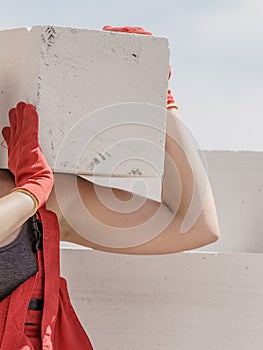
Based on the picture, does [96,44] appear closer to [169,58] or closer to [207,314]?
[169,58]

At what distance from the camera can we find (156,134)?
2035 millimetres

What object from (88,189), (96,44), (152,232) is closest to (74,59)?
(96,44)

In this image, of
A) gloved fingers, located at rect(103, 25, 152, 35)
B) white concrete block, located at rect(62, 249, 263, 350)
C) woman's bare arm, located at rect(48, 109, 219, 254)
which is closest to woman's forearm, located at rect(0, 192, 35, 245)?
woman's bare arm, located at rect(48, 109, 219, 254)

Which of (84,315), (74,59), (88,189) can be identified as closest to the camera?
(74,59)

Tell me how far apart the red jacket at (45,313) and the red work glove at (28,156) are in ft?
0.55

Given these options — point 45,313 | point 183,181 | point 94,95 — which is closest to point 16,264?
point 45,313

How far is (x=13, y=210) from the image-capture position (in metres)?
Result: 1.84

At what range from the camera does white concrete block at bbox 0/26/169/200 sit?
1.97 m

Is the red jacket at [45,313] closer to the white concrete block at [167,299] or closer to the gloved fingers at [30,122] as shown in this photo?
the gloved fingers at [30,122]

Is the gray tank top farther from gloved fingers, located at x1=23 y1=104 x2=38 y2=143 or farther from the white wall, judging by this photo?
the white wall

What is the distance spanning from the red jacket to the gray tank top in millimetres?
16

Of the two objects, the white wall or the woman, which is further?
the white wall

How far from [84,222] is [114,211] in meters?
0.08

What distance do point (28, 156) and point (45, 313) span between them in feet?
1.18
